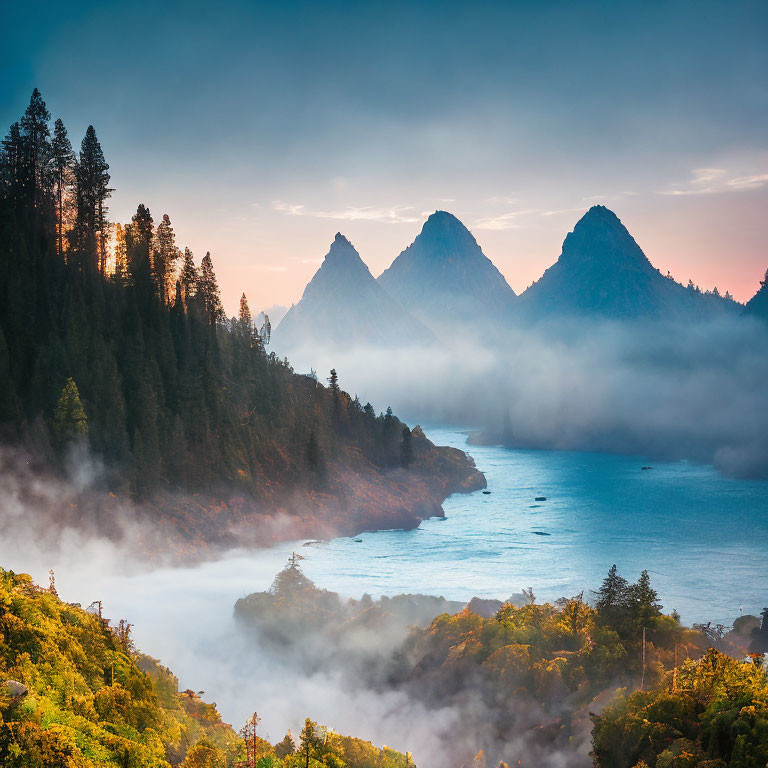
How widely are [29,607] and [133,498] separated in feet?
247

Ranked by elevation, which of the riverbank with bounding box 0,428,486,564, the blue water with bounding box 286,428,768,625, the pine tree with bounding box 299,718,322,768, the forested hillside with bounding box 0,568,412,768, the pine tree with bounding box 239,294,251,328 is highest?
the pine tree with bounding box 239,294,251,328

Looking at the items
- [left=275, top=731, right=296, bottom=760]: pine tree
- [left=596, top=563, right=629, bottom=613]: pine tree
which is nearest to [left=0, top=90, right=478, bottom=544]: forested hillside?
[left=275, top=731, right=296, bottom=760]: pine tree

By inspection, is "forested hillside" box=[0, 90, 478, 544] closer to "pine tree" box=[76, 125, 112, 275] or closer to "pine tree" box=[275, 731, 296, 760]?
"pine tree" box=[76, 125, 112, 275]

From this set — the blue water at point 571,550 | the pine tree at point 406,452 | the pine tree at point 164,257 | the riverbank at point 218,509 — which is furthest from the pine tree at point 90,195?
the pine tree at point 406,452

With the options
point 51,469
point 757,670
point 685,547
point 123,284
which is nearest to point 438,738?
point 757,670

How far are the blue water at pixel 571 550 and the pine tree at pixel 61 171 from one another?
6365 cm

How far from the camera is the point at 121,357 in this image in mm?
90312

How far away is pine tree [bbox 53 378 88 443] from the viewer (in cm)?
7581

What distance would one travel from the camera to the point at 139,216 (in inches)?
4016

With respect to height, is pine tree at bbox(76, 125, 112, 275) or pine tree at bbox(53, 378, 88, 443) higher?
pine tree at bbox(76, 125, 112, 275)

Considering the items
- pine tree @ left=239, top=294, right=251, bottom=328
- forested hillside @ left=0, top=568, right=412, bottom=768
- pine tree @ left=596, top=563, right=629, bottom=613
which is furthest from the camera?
pine tree @ left=239, top=294, right=251, bottom=328

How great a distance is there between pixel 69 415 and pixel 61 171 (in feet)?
124

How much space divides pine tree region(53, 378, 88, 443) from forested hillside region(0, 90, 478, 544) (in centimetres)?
13

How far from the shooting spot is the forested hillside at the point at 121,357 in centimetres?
7875
